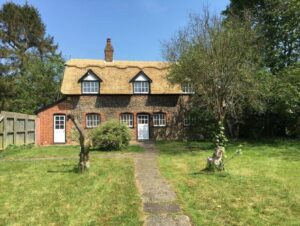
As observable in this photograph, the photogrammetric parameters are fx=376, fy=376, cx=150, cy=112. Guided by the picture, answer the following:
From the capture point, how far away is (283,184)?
37.0 feet

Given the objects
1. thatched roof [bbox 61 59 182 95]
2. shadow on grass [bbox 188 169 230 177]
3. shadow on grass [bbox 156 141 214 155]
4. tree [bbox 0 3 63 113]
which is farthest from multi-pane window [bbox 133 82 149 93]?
shadow on grass [bbox 188 169 230 177]

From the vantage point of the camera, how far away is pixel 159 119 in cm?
3173

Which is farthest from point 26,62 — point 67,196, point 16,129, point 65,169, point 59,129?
point 67,196

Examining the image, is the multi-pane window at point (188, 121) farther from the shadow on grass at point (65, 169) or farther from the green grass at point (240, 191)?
the shadow on grass at point (65, 169)

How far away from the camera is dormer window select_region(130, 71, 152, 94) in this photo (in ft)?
103

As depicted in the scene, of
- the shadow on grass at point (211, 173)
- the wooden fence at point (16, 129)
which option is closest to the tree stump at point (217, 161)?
the shadow on grass at point (211, 173)

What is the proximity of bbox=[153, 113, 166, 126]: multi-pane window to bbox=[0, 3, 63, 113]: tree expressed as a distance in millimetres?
14474

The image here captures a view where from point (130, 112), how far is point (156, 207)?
75.1 feet

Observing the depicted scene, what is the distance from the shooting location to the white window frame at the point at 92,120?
3081 centimetres

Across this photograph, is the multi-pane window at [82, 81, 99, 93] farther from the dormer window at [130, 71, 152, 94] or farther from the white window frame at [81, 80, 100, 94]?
the dormer window at [130, 71, 152, 94]

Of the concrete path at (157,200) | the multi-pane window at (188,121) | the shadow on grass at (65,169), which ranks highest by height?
the multi-pane window at (188,121)

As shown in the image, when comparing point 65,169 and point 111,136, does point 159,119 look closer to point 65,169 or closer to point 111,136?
point 111,136

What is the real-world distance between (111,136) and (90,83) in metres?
10.7

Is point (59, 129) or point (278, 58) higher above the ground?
point (278, 58)
